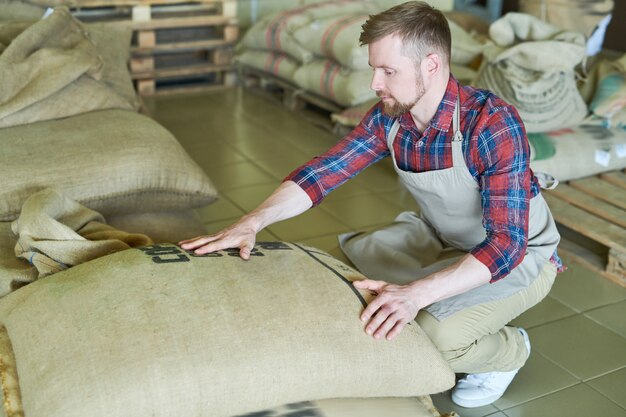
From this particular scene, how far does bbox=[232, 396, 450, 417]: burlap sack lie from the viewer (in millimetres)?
1824

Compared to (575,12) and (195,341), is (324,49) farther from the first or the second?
(195,341)

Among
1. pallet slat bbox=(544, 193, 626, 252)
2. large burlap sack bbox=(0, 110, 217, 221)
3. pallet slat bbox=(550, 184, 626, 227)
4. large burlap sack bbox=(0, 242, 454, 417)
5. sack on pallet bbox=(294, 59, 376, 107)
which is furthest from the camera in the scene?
sack on pallet bbox=(294, 59, 376, 107)

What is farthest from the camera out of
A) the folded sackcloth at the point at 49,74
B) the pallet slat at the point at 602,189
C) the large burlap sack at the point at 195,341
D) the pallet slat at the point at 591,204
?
the pallet slat at the point at 602,189

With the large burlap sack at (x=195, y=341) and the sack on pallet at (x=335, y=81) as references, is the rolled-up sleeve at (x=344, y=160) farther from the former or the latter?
the sack on pallet at (x=335, y=81)

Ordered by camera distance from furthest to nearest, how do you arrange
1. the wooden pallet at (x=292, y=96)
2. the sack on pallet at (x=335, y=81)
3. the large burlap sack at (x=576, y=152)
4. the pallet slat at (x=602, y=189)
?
the wooden pallet at (x=292, y=96), the sack on pallet at (x=335, y=81), the large burlap sack at (x=576, y=152), the pallet slat at (x=602, y=189)

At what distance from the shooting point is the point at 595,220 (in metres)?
3.35

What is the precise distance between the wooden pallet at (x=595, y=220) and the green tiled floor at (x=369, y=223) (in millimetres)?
82

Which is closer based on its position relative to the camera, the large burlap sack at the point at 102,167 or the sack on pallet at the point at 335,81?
the large burlap sack at the point at 102,167

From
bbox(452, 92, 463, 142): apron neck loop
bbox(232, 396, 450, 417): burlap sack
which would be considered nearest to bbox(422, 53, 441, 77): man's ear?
bbox(452, 92, 463, 142): apron neck loop

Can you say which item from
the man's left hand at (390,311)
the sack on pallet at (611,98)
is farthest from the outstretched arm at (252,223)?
the sack on pallet at (611,98)

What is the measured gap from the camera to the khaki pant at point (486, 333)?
7.27 feet

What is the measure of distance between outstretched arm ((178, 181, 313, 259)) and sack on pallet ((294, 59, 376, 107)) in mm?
2301

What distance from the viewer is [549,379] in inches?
101

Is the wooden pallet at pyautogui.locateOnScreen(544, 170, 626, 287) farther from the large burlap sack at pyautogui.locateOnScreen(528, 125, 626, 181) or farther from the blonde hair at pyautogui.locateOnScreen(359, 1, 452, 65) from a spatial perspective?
the blonde hair at pyautogui.locateOnScreen(359, 1, 452, 65)
